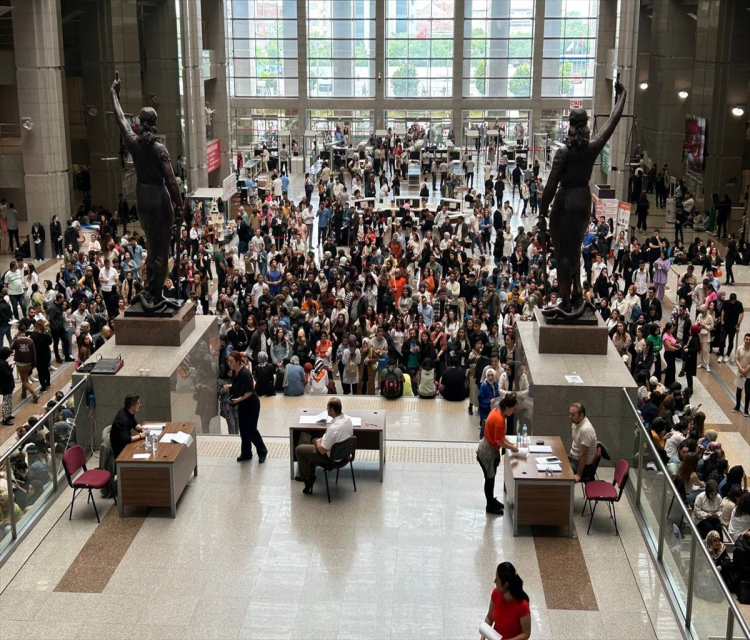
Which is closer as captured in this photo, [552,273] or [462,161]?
[552,273]

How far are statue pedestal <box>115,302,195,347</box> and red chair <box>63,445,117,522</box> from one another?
10.1 ft

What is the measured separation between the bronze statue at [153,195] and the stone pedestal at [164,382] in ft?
1.87

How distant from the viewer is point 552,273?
23.8 meters

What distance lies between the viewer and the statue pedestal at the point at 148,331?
48.3ft

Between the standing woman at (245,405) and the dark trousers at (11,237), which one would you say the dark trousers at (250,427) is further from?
the dark trousers at (11,237)

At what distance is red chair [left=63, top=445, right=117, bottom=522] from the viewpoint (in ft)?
37.5

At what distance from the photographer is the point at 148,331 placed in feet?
48.4

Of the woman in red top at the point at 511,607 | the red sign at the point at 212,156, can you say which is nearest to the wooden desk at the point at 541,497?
the woman in red top at the point at 511,607

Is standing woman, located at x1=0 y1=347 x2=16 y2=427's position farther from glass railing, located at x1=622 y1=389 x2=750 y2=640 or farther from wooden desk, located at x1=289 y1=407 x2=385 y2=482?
glass railing, located at x1=622 y1=389 x2=750 y2=640

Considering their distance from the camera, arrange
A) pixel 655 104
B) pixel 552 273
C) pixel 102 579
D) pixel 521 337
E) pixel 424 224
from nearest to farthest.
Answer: pixel 102 579 → pixel 521 337 → pixel 552 273 → pixel 424 224 → pixel 655 104

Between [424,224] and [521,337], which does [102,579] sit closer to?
[521,337]

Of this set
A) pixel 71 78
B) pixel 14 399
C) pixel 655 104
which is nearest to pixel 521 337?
pixel 14 399

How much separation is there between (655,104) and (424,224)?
1323 centimetres

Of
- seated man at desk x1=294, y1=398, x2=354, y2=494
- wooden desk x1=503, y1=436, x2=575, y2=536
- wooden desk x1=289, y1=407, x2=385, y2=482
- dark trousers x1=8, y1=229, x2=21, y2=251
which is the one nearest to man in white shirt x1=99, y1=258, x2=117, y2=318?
dark trousers x1=8, y1=229, x2=21, y2=251
